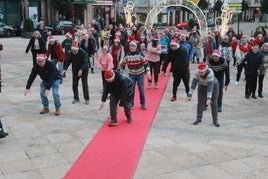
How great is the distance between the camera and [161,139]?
805 cm

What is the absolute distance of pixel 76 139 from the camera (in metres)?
8.03

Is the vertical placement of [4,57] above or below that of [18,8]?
below

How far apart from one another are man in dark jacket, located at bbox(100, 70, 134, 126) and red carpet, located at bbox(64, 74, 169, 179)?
0.43 metres

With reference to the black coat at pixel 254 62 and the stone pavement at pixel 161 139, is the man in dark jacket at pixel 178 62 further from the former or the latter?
the black coat at pixel 254 62

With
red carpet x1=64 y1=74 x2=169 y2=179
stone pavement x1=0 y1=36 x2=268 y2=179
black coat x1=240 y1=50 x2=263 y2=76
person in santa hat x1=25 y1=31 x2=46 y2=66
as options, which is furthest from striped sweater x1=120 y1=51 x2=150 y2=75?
person in santa hat x1=25 y1=31 x2=46 y2=66

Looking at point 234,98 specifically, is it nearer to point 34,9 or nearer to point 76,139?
point 76,139

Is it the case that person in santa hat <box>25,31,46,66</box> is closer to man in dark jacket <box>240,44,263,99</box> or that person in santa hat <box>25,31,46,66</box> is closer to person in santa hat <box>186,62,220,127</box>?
man in dark jacket <box>240,44,263,99</box>

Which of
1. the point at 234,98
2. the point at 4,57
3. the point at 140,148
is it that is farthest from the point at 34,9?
the point at 140,148

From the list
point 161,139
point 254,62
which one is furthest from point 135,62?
point 254,62

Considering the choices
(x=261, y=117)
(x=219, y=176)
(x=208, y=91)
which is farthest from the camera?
(x=261, y=117)

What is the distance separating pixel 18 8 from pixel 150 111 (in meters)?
37.8

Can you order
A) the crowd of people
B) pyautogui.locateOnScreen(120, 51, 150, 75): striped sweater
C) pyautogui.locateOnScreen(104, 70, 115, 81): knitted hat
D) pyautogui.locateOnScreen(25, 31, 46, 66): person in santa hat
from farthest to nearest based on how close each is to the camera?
pyautogui.locateOnScreen(25, 31, 46, 66): person in santa hat < pyautogui.locateOnScreen(120, 51, 150, 75): striped sweater < the crowd of people < pyautogui.locateOnScreen(104, 70, 115, 81): knitted hat

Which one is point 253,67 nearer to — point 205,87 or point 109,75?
point 205,87

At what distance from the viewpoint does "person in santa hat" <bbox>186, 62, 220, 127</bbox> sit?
8555 millimetres
